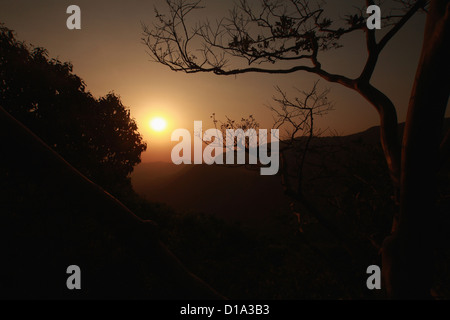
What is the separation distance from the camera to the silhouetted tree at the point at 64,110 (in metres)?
7.83

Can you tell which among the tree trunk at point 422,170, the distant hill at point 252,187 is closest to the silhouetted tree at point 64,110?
the distant hill at point 252,187

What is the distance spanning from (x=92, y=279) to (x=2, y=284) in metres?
2.04

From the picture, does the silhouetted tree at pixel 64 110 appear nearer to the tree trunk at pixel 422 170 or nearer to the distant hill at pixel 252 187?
the distant hill at pixel 252 187

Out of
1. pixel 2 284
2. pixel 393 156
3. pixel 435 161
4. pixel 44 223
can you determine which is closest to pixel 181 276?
pixel 435 161

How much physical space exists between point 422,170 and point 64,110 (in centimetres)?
1231

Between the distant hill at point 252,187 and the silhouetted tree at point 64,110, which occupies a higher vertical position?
the silhouetted tree at point 64,110

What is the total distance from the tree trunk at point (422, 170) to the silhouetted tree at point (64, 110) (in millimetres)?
10563

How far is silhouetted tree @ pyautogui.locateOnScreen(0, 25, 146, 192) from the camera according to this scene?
7.83 metres

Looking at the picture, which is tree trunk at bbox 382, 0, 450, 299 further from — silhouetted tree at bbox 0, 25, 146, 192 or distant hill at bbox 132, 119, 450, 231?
silhouetted tree at bbox 0, 25, 146, 192

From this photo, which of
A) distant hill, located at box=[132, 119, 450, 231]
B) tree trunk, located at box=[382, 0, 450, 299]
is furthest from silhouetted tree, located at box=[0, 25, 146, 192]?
tree trunk, located at box=[382, 0, 450, 299]

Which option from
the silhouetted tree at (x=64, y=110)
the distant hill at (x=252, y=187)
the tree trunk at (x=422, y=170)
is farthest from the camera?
the silhouetted tree at (x=64, y=110)

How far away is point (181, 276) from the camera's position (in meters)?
1.03

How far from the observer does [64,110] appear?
9.66 metres
